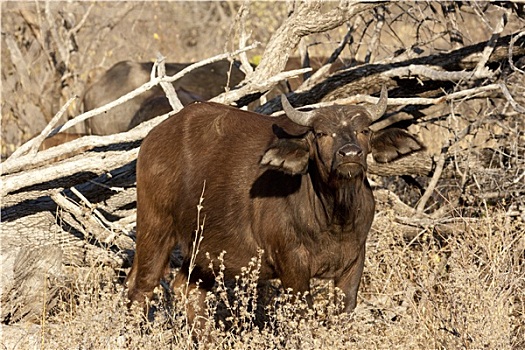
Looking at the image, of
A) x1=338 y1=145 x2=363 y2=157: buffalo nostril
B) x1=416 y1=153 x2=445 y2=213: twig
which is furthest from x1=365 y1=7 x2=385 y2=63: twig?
x1=338 y1=145 x2=363 y2=157: buffalo nostril

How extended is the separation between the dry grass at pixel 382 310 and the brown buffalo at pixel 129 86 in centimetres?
695

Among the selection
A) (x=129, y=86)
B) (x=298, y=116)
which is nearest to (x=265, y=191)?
(x=298, y=116)

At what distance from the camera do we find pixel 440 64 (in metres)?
7.80

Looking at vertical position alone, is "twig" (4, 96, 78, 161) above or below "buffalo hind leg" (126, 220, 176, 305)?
above

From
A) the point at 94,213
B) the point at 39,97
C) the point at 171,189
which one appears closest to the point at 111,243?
the point at 94,213

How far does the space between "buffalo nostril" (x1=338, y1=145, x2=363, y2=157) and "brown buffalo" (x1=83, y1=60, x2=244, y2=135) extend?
9249mm

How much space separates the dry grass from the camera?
5262mm

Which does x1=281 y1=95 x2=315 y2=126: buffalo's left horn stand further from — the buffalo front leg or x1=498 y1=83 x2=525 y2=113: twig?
x1=498 y1=83 x2=525 y2=113: twig

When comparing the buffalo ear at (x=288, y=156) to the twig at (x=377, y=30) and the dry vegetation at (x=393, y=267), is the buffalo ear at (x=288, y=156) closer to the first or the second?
the dry vegetation at (x=393, y=267)

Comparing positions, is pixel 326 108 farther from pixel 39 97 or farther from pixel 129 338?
pixel 39 97

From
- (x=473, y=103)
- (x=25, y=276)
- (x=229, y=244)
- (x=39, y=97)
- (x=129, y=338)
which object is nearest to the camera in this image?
(x=129, y=338)

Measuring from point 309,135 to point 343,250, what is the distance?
78 centimetres

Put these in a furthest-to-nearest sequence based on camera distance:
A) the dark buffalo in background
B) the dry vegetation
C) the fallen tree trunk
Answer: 1. the dark buffalo in background
2. the fallen tree trunk
3. the dry vegetation

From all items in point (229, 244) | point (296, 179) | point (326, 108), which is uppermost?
point (326, 108)
